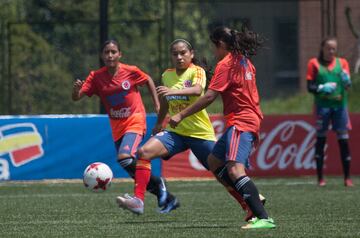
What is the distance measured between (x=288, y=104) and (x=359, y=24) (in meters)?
4.76

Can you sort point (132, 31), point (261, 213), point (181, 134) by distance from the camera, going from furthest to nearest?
point (132, 31)
point (181, 134)
point (261, 213)

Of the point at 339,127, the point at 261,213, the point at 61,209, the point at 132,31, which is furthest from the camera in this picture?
the point at 132,31

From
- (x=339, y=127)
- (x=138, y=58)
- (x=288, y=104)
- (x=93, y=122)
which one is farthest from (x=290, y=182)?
(x=288, y=104)

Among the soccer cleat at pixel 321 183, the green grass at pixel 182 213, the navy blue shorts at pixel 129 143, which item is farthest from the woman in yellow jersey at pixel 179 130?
the soccer cleat at pixel 321 183

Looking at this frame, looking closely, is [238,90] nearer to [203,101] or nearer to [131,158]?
[203,101]

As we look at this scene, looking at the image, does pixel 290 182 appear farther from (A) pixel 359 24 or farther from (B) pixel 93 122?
(A) pixel 359 24

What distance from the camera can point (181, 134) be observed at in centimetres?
1156

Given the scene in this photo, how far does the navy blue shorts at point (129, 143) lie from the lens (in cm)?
1229

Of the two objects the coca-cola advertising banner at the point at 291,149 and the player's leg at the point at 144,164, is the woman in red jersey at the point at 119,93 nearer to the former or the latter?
the player's leg at the point at 144,164

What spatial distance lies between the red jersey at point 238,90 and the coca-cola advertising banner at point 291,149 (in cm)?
786

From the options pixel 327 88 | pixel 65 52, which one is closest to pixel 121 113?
pixel 327 88

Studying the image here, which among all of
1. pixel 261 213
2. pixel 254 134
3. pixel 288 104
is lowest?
pixel 288 104

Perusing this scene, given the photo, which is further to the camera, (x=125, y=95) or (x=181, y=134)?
(x=125, y=95)

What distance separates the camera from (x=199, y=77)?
1152 centimetres
